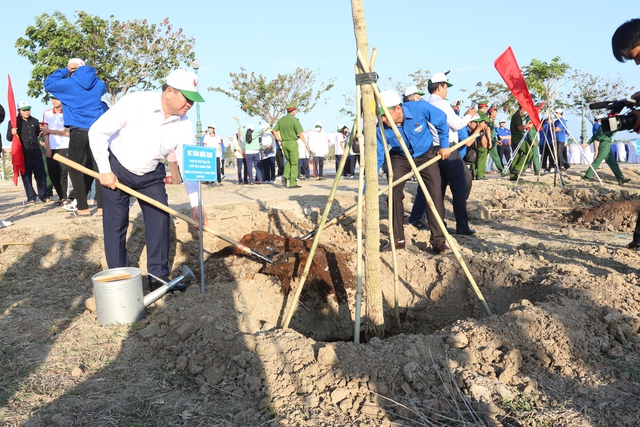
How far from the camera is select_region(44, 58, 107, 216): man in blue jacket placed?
632cm

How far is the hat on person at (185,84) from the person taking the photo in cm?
388

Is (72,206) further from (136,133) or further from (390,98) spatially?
(390,98)

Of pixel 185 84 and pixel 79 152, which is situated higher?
pixel 185 84

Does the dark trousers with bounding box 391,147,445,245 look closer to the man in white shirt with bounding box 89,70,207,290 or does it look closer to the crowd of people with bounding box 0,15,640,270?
the crowd of people with bounding box 0,15,640,270

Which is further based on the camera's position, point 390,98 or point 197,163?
point 390,98

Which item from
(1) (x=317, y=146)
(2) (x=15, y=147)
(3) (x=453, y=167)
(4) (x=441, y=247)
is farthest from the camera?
(1) (x=317, y=146)

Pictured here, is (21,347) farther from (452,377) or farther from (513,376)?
(513,376)

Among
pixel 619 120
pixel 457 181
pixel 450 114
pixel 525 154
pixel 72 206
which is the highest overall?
pixel 450 114

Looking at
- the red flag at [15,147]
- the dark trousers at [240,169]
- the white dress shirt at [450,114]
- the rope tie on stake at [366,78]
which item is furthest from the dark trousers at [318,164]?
the rope tie on stake at [366,78]

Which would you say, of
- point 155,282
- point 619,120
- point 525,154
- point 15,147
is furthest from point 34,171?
point 525,154

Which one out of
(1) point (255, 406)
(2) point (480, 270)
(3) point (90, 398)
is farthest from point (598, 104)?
(3) point (90, 398)

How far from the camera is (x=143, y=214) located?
439 cm

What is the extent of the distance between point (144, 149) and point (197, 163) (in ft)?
1.34

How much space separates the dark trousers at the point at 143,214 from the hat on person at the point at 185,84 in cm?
80
